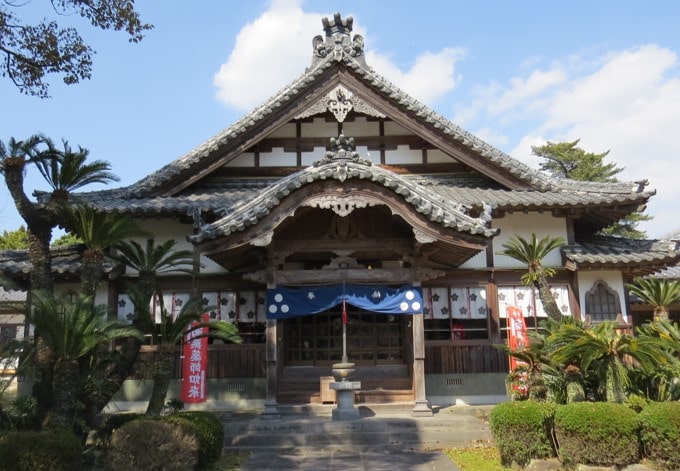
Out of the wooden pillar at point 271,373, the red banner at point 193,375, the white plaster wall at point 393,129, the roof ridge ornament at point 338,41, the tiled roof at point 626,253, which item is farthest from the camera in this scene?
the roof ridge ornament at point 338,41

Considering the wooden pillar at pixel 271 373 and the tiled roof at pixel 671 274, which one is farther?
the tiled roof at pixel 671 274

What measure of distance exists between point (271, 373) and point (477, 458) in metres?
5.29

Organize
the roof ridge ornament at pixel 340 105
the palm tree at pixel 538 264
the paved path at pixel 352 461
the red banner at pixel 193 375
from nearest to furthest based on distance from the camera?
the paved path at pixel 352 461 < the palm tree at pixel 538 264 < the red banner at pixel 193 375 < the roof ridge ornament at pixel 340 105

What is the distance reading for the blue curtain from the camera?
13602mm

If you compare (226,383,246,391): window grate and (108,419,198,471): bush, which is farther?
(226,383,246,391): window grate

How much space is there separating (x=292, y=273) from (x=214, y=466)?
17.1 feet

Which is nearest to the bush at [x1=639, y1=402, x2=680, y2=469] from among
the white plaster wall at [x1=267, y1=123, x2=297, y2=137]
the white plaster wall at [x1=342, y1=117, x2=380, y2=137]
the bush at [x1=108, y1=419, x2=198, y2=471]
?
the bush at [x1=108, y1=419, x2=198, y2=471]

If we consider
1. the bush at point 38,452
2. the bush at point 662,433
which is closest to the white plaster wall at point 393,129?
the bush at point 662,433

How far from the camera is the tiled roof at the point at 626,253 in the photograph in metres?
14.7

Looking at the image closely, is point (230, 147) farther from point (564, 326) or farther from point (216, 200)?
point (564, 326)

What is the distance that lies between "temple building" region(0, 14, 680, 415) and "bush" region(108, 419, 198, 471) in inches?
185

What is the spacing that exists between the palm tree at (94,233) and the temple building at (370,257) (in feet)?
10.00

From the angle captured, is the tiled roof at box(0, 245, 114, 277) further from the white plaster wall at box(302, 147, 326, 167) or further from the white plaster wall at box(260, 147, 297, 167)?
the white plaster wall at box(302, 147, 326, 167)

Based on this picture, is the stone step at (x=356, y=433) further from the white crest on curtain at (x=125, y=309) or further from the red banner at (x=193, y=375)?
the white crest on curtain at (x=125, y=309)
